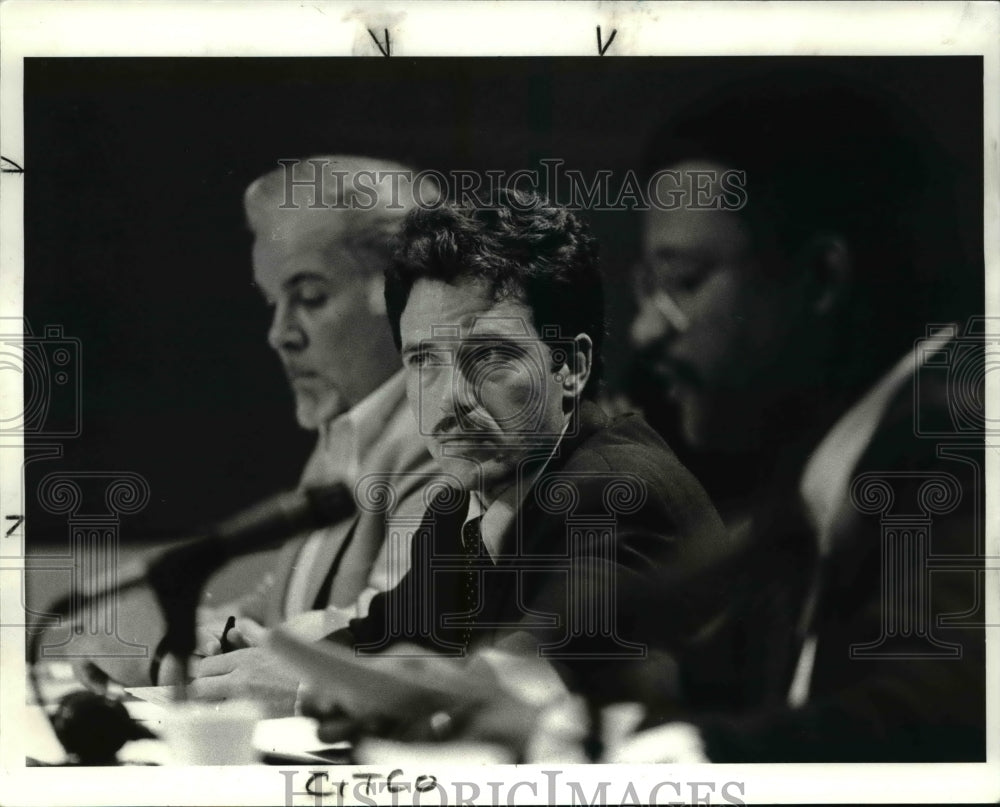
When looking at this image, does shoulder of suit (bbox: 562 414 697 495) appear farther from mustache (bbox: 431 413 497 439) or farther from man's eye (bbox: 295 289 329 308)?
man's eye (bbox: 295 289 329 308)

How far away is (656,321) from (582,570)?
801mm

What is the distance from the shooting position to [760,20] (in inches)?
135

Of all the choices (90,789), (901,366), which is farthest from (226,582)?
(901,366)

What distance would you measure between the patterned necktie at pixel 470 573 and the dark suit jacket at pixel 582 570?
0.04 ft

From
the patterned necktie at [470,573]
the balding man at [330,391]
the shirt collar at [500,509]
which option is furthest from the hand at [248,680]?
the shirt collar at [500,509]

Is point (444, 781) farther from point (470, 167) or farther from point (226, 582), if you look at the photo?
point (470, 167)

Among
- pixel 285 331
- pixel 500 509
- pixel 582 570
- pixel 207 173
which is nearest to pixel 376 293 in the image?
pixel 285 331

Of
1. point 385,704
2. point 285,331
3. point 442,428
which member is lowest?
point 385,704

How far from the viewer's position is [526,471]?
3.43 m

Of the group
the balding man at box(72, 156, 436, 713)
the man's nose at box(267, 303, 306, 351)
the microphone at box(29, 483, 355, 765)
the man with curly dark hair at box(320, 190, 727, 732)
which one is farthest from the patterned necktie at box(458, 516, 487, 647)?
the man's nose at box(267, 303, 306, 351)

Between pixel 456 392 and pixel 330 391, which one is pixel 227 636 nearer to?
pixel 330 391

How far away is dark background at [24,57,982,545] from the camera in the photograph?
341cm

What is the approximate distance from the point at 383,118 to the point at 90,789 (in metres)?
2.26

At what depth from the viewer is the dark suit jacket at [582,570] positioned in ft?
11.2
